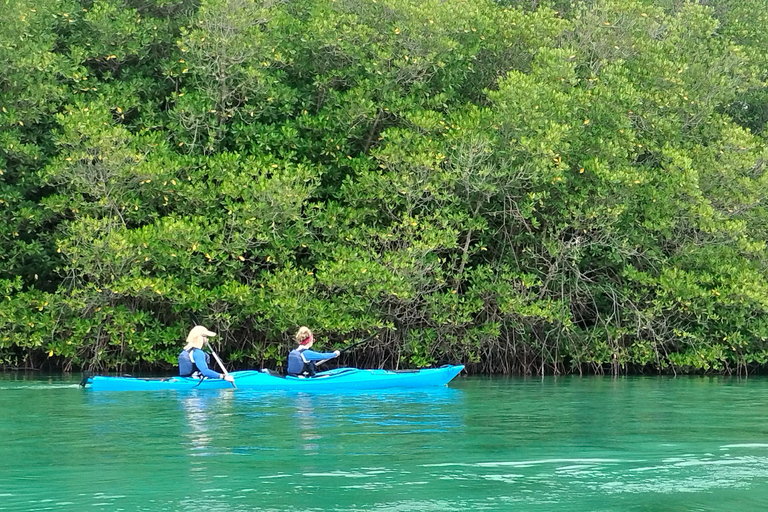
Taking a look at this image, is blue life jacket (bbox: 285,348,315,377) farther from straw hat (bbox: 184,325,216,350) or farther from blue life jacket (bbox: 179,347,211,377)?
blue life jacket (bbox: 179,347,211,377)

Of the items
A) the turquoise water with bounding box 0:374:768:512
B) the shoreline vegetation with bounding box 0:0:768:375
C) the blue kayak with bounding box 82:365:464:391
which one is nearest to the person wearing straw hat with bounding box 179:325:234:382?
the blue kayak with bounding box 82:365:464:391

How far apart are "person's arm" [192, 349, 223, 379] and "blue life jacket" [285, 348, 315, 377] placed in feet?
4.08

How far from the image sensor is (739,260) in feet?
73.5

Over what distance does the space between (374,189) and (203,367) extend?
16.8ft

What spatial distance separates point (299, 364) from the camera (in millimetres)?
18281

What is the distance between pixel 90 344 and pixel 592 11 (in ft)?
38.6

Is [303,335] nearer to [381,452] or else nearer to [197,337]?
[197,337]

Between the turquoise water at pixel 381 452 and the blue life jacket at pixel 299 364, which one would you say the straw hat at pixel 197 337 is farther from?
the blue life jacket at pixel 299 364

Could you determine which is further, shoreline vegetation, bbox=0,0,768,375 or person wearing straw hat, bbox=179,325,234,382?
shoreline vegetation, bbox=0,0,768,375

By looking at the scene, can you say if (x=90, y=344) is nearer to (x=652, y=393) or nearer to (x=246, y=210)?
(x=246, y=210)

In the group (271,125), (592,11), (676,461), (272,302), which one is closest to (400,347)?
(272,302)

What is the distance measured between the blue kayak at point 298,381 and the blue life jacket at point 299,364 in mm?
Answer: 198

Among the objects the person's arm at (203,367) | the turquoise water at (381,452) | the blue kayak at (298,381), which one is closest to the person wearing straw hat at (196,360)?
the person's arm at (203,367)

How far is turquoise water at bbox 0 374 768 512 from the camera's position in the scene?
8070 millimetres
